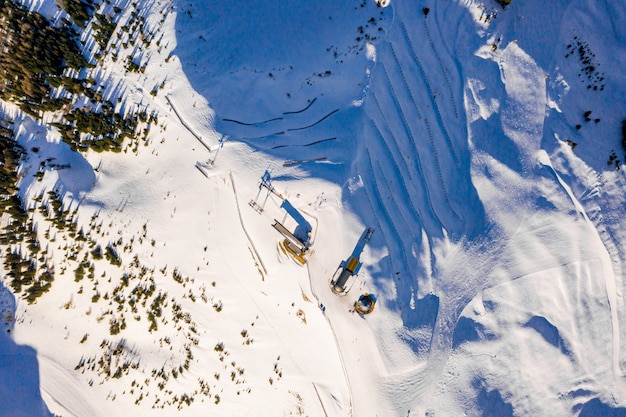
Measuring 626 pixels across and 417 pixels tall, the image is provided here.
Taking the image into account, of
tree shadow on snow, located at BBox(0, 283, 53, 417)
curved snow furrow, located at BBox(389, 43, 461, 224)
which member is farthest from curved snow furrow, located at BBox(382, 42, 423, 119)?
tree shadow on snow, located at BBox(0, 283, 53, 417)

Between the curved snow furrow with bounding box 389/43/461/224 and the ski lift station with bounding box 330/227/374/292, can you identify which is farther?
the curved snow furrow with bounding box 389/43/461/224

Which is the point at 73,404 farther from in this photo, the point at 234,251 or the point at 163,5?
the point at 163,5

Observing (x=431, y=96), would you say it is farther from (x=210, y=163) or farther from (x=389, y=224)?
(x=210, y=163)

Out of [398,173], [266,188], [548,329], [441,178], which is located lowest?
[266,188]

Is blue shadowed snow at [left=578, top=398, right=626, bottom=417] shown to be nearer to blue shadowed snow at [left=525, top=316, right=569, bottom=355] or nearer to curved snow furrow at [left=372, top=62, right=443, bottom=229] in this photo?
blue shadowed snow at [left=525, top=316, right=569, bottom=355]

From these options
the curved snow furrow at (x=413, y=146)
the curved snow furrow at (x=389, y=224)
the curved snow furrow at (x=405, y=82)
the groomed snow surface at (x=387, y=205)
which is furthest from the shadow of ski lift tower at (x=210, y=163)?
the curved snow furrow at (x=405, y=82)

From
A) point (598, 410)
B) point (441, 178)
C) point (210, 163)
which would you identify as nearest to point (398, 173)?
point (441, 178)
